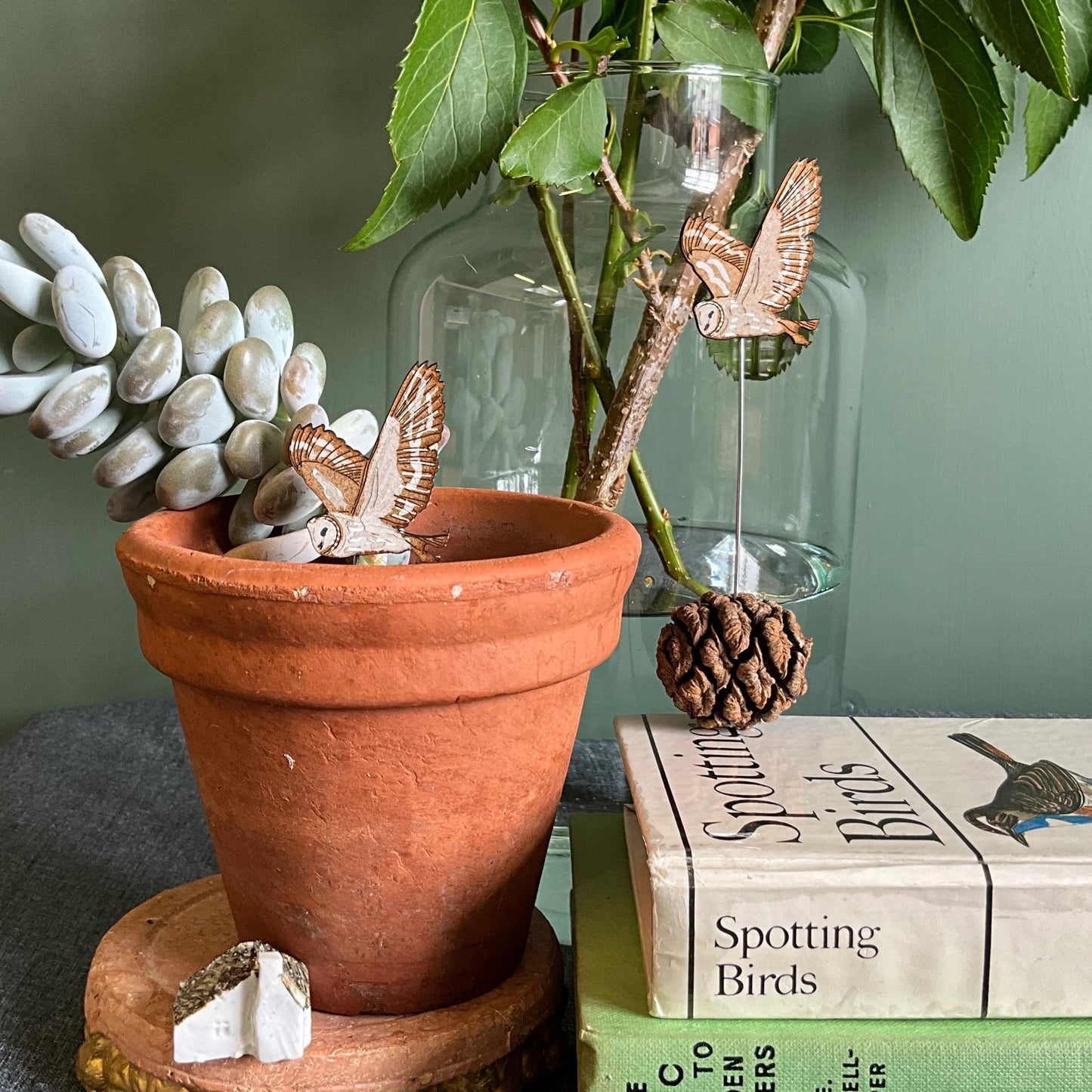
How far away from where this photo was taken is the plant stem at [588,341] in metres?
0.57

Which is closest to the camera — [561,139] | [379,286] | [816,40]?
[561,139]

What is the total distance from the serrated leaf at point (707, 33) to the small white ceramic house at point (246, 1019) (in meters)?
0.45

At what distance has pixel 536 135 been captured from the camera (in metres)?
0.49

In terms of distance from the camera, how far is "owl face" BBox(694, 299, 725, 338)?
1.65 ft

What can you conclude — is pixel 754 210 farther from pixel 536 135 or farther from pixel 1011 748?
pixel 1011 748

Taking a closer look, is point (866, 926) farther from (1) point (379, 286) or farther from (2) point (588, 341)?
(1) point (379, 286)

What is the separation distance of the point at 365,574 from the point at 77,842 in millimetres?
413

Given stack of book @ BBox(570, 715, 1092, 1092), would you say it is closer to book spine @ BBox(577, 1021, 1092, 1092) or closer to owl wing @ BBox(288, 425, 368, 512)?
book spine @ BBox(577, 1021, 1092, 1092)

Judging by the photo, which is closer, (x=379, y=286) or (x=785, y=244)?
(x=785, y=244)

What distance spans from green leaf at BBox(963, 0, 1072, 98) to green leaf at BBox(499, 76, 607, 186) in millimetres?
192

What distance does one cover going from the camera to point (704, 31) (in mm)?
540

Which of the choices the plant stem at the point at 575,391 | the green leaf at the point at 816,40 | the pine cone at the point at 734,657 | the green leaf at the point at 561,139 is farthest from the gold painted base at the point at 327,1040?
the green leaf at the point at 816,40

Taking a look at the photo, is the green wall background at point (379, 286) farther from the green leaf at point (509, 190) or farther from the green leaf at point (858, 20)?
the green leaf at point (509, 190)

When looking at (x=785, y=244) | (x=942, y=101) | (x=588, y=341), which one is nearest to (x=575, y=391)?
(x=588, y=341)
